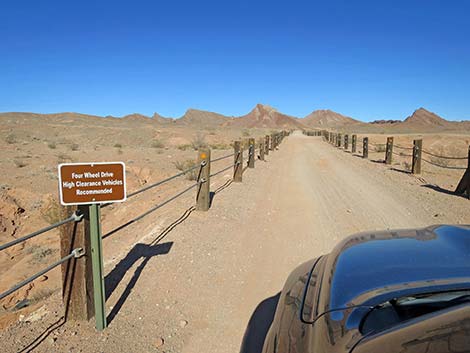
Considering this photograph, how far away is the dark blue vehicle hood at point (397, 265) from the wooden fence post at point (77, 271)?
2261 mm

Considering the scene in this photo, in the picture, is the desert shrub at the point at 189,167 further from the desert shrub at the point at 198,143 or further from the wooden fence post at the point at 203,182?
the desert shrub at the point at 198,143

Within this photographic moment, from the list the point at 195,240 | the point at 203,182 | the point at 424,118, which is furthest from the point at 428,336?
the point at 424,118

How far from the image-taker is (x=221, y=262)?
5336mm

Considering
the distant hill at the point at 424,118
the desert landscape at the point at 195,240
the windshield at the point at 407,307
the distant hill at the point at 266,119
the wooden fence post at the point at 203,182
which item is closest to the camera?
the windshield at the point at 407,307

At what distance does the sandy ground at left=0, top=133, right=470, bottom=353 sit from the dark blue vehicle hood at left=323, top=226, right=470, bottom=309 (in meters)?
1.56

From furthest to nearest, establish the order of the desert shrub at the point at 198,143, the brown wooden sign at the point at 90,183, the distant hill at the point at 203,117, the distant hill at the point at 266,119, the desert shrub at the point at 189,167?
the distant hill at the point at 266,119, the distant hill at the point at 203,117, the desert shrub at the point at 198,143, the desert shrub at the point at 189,167, the brown wooden sign at the point at 90,183

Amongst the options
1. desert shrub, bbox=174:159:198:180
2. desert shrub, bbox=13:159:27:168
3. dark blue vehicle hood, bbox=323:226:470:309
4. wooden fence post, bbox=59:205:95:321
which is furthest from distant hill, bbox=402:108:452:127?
wooden fence post, bbox=59:205:95:321

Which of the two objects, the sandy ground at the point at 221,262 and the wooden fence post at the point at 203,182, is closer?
the sandy ground at the point at 221,262

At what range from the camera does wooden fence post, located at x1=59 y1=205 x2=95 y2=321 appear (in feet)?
11.3

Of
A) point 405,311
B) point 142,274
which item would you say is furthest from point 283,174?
point 405,311

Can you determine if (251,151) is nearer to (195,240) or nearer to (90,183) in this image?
(195,240)

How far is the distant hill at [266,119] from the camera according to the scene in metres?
181

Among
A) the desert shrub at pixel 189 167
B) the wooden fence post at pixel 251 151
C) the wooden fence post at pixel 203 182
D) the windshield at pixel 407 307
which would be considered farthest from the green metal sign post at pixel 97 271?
the wooden fence post at pixel 251 151

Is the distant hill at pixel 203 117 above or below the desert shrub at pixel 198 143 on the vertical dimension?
above
